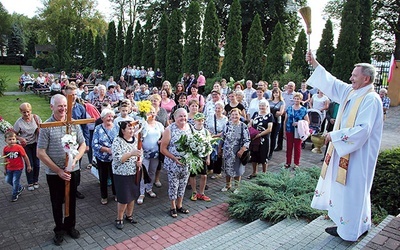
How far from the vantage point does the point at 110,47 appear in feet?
113

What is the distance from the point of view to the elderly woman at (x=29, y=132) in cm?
616

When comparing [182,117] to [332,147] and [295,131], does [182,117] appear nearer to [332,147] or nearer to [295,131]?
[332,147]

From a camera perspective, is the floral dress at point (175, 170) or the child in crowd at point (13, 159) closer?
the floral dress at point (175, 170)

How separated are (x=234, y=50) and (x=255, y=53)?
49.7 inches

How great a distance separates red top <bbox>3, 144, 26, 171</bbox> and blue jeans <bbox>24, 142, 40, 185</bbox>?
0.43 meters

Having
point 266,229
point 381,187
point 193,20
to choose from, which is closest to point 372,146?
point 381,187

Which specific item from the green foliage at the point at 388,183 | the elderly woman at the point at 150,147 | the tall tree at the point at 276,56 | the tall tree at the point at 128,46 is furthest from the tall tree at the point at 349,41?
the tall tree at the point at 128,46

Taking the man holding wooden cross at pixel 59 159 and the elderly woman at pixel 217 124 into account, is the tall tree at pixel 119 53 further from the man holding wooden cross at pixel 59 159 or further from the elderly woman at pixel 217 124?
the man holding wooden cross at pixel 59 159

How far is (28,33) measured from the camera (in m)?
70.7

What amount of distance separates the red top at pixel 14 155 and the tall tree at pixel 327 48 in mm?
16233

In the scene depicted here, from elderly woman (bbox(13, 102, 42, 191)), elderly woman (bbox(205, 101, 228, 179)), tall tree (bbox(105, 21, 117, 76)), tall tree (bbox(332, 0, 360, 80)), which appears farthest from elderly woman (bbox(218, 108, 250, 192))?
tall tree (bbox(105, 21, 117, 76))

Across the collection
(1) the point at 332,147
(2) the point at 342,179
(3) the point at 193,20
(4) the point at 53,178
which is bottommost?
(4) the point at 53,178

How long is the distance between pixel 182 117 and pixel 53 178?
215cm

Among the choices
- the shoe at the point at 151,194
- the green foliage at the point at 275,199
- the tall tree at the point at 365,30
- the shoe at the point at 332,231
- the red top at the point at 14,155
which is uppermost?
the tall tree at the point at 365,30
